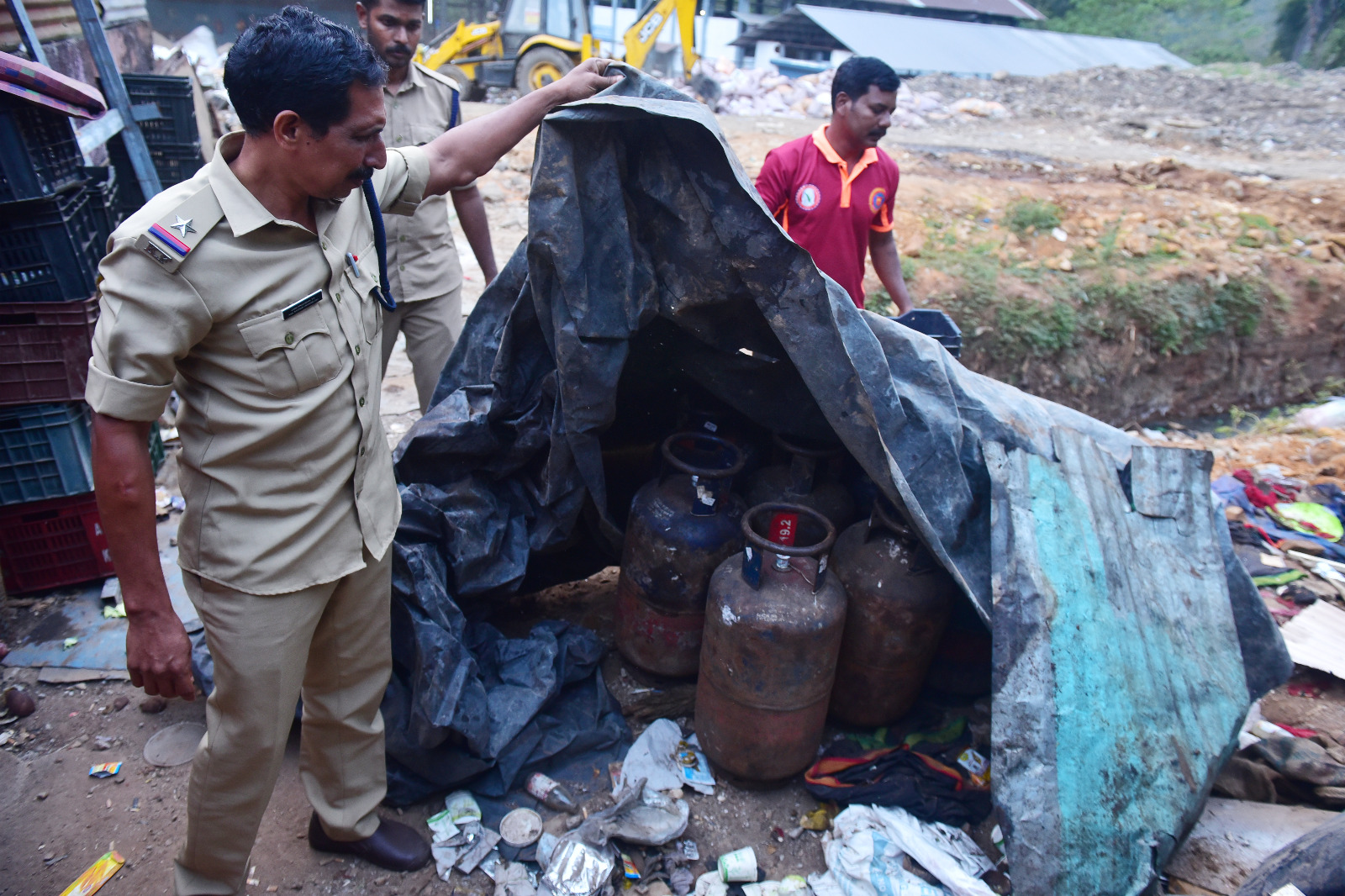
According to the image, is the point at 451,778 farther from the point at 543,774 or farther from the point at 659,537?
the point at 659,537

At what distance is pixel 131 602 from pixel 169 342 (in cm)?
55

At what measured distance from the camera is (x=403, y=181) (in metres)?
2.10

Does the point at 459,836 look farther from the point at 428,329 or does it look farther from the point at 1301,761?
the point at 1301,761

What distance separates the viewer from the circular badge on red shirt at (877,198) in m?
3.53

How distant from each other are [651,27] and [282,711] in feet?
47.8

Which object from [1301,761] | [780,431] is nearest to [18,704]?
[780,431]

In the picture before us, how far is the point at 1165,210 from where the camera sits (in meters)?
8.24

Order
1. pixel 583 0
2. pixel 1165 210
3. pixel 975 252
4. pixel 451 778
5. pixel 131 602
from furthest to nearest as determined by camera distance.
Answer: pixel 583 0, pixel 1165 210, pixel 975 252, pixel 451 778, pixel 131 602

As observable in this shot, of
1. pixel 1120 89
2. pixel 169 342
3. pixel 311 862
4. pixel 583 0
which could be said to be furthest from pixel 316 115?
pixel 1120 89

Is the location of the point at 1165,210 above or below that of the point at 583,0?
below

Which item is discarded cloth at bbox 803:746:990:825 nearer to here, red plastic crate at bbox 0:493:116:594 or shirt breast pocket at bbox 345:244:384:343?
shirt breast pocket at bbox 345:244:384:343

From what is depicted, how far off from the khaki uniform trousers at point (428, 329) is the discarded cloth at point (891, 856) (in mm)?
2280

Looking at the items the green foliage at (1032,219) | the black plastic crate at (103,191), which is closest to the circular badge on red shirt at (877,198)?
the black plastic crate at (103,191)

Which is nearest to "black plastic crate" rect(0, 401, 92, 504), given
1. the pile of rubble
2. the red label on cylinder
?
the red label on cylinder
